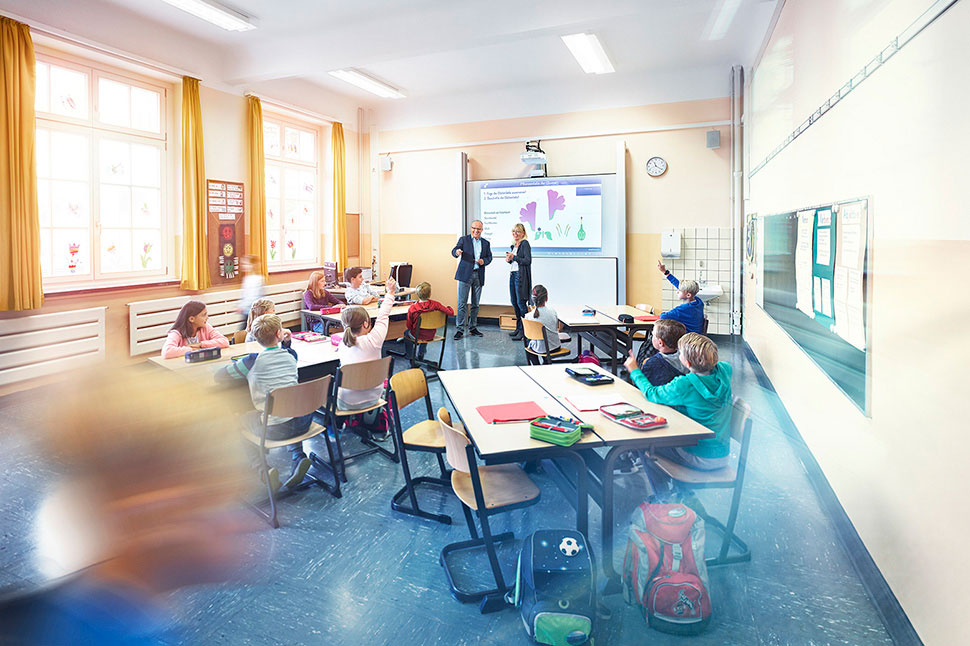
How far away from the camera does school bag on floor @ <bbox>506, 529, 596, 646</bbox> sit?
6.56ft

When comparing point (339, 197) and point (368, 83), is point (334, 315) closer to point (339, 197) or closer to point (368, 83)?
point (339, 197)

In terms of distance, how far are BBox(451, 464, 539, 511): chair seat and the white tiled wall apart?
5.81m

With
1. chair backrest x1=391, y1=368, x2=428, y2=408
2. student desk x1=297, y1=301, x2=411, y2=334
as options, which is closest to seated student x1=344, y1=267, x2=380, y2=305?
student desk x1=297, y1=301, x2=411, y2=334

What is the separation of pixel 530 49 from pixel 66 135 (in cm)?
490

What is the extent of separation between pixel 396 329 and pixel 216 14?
3.41m

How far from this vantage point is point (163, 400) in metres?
0.52

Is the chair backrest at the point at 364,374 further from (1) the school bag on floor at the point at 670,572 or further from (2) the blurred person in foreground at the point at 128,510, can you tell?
(2) the blurred person in foreground at the point at 128,510

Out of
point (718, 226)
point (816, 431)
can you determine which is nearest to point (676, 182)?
point (718, 226)

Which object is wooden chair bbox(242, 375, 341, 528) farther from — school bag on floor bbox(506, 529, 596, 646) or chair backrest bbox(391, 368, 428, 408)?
school bag on floor bbox(506, 529, 596, 646)

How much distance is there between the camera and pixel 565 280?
27.0 feet

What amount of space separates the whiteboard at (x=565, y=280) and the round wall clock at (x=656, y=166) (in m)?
1.27

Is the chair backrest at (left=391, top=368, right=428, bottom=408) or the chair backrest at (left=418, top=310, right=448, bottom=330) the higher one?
the chair backrest at (left=418, top=310, right=448, bottom=330)

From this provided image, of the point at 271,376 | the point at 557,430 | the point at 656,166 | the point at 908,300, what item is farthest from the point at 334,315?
the point at 656,166

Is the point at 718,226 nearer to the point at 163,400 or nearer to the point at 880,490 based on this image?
the point at 880,490
